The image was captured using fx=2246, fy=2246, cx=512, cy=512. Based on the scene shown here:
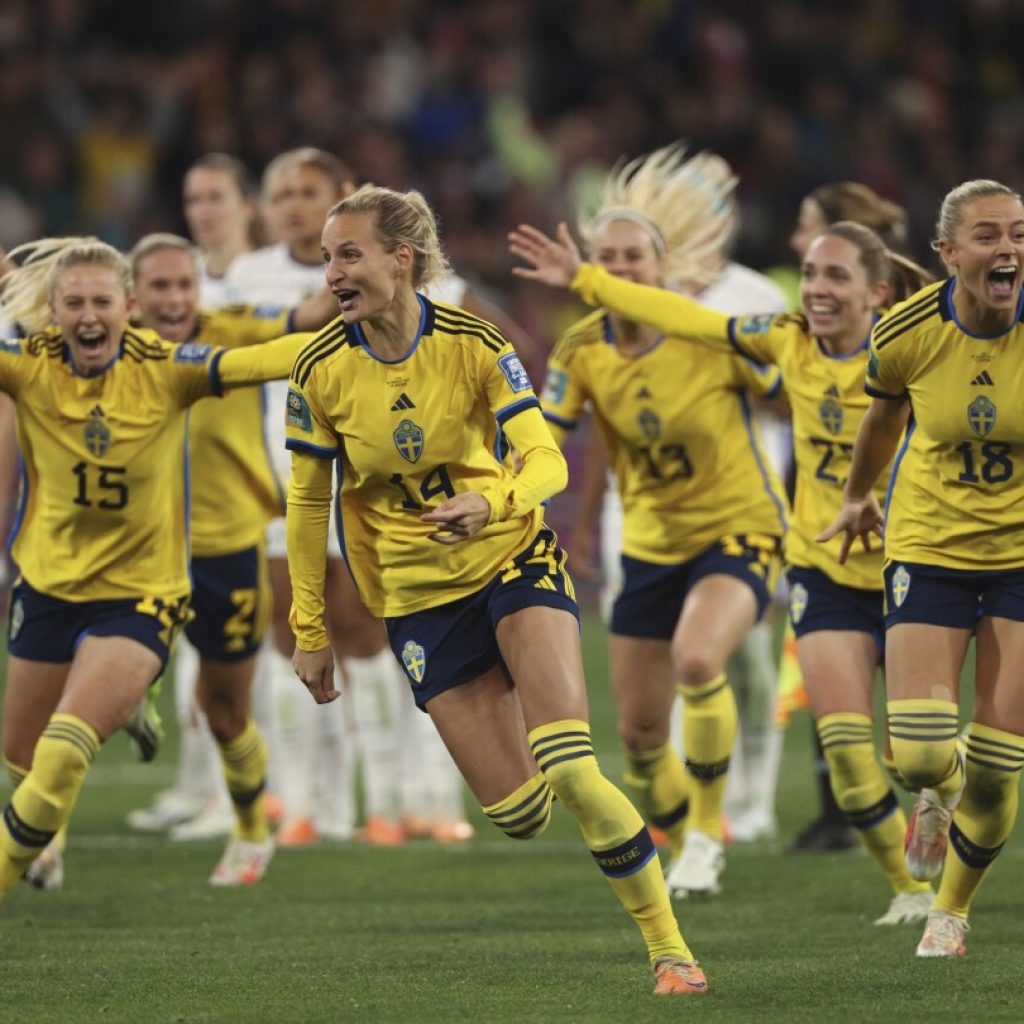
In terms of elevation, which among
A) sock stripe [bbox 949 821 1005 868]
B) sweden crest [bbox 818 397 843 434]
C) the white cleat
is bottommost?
the white cleat

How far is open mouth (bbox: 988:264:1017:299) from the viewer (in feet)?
21.3

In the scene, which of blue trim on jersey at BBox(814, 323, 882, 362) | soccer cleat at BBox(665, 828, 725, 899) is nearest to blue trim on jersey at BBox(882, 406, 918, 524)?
blue trim on jersey at BBox(814, 323, 882, 362)

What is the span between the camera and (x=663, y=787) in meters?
8.75

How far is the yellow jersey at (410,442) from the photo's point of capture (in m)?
6.41

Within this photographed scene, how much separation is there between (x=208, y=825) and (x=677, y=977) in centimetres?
474

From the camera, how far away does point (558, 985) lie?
6.41 meters

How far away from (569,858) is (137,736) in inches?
85.5

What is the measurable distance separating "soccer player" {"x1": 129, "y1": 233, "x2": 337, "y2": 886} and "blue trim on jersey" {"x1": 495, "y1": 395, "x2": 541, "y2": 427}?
2388mm

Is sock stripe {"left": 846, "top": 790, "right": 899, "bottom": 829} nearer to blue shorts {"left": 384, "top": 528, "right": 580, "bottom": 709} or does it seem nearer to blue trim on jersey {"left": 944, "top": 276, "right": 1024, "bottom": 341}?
blue shorts {"left": 384, "top": 528, "right": 580, "bottom": 709}

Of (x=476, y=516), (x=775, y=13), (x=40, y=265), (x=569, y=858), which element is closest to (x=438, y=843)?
(x=569, y=858)

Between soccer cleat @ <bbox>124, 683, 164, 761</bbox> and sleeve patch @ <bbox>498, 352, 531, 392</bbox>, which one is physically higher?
sleeve patch @ <bbox>498, 352, 531, 392</bbox>

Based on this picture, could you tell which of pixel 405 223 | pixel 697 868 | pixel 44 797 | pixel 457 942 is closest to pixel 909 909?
pixel 697 868

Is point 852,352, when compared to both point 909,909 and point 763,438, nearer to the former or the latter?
point 763,438

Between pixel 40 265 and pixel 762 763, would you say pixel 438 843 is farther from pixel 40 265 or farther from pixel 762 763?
pixel 40 265
